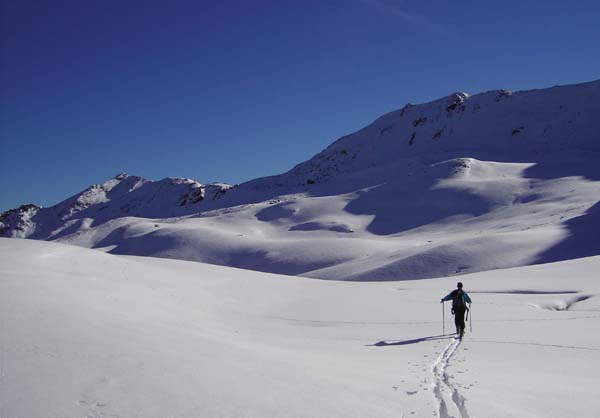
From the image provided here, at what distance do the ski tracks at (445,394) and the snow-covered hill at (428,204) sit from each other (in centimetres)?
3931

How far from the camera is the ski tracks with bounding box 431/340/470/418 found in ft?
20.2

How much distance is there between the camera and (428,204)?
334 ft

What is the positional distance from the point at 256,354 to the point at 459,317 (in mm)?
6802

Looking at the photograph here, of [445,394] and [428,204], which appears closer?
[445,394]

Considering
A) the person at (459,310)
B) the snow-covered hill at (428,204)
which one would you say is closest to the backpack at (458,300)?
the person at (459,310)

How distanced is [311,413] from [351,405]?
2.20ft

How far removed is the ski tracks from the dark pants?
336cm

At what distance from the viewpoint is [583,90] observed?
493 feet

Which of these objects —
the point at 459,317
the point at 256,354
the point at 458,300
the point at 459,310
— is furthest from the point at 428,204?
the point at 256,354

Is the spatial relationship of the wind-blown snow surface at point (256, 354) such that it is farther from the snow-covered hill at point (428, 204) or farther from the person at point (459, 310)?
the snow-covered hill at point (428, 204)

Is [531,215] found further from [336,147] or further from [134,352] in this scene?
[336,147]

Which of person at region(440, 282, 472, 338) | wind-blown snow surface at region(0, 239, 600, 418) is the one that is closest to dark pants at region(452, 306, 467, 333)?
person at region(440, 282, 472, 338)

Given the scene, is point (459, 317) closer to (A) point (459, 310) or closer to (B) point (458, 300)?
(A) point (459, 310)

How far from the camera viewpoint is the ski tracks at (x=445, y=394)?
20.2ft
